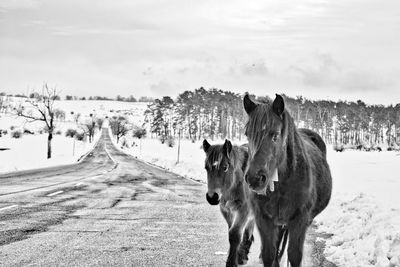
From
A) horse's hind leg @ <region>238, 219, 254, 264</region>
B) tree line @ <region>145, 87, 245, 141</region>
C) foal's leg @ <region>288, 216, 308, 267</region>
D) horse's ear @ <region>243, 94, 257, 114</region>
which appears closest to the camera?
horse's ear @ <region>243, 94, 257, 114</region>

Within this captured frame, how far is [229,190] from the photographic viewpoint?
19.1 ft

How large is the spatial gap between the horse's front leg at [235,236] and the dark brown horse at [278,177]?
172 cm

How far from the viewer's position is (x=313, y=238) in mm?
7453

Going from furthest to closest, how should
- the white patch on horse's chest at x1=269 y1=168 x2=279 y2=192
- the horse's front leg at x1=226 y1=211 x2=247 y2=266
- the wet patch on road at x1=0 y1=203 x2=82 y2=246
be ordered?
the wet patch on road at x1=0 y1=203 x2=82 y2=246, the horse's front leg at x1=226 y1=211 x2=247 y2=266, the white patch on horse's chest at x1=269 y1=168 x2=279 y2=192

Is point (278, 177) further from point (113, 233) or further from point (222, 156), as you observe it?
point (113, 233)

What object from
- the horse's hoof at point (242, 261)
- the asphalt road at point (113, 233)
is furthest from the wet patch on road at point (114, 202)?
the horse's hoof at point (242, 261)

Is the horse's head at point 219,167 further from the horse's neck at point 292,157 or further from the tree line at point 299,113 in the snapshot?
the tree line at point 299,113

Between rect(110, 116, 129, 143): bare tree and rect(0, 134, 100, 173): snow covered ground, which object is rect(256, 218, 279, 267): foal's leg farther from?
rect(110, 116, 129, 143): bare tree

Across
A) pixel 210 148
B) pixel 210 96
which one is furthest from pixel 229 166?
pixel 210 96

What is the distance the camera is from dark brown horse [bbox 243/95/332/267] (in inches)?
123

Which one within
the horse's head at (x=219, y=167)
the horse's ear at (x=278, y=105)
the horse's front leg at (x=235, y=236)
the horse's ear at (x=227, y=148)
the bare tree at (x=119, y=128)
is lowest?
the bare tree at (x=119, y=128)

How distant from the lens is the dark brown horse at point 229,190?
5551 millimetres

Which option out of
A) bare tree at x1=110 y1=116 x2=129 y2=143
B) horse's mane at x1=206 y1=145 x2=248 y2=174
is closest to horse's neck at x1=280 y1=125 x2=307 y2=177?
horse's mane at x1=206 y1=145 x2=248 y2=174

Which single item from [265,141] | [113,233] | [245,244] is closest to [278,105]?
[265,141]
